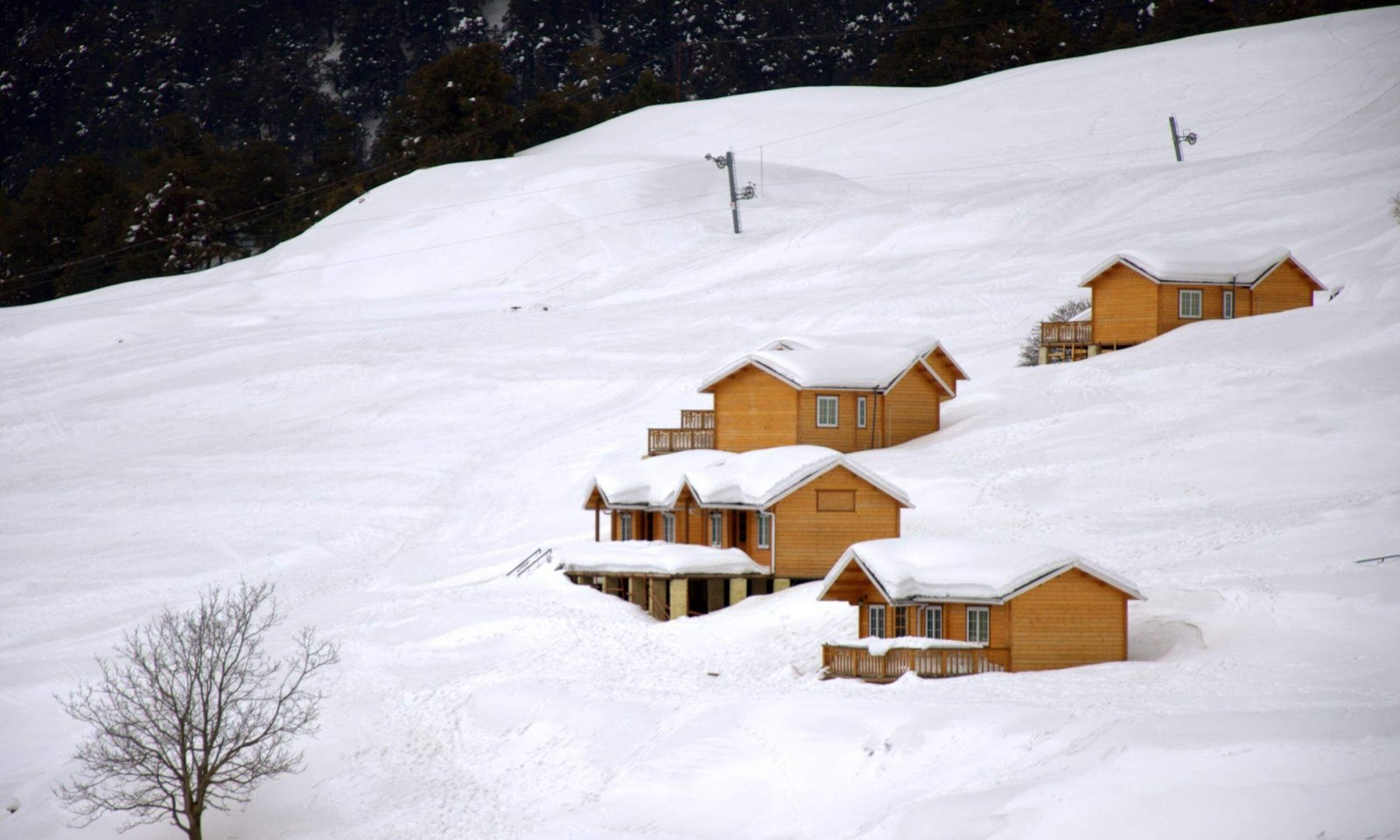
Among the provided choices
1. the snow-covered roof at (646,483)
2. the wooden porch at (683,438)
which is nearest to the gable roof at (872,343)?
the wooden porch at (683,438)

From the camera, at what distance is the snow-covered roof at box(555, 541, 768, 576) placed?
1483 inches

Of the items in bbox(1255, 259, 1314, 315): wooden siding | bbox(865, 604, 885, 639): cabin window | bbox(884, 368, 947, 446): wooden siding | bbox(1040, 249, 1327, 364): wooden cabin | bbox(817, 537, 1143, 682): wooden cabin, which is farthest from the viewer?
bbox(1255, 259, 1314, 315): wooden siding

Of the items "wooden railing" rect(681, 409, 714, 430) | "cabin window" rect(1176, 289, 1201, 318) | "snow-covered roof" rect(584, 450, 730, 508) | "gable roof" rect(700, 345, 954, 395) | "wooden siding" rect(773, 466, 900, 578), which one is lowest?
"wooden siding" rect(773, 466, 900, 578)

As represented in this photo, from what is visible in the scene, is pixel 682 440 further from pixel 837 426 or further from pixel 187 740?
pixel 187 740

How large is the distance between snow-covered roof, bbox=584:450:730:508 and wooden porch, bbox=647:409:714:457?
446cm

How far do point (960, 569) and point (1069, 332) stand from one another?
25.9 metres

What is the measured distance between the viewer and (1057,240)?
7112 centimetres

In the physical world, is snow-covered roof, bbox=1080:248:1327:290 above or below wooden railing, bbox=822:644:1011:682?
above

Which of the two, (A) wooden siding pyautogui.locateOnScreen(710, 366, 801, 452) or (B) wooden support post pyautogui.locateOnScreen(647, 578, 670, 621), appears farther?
(A) wooden siding pyautogui.locateOnScreen(710, 366, 801, 452)

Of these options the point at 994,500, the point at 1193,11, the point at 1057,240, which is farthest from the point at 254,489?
the point at 1193,11

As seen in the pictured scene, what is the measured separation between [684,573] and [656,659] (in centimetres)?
425

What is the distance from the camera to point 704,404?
55812mm

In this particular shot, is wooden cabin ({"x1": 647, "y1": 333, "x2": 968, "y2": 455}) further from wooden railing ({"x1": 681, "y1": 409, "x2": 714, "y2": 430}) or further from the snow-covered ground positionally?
the snow-covered ground

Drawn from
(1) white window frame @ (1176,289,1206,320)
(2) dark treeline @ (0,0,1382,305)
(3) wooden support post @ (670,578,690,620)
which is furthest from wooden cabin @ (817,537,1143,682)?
(2) dark treeline @ (0,0,1382,305)
